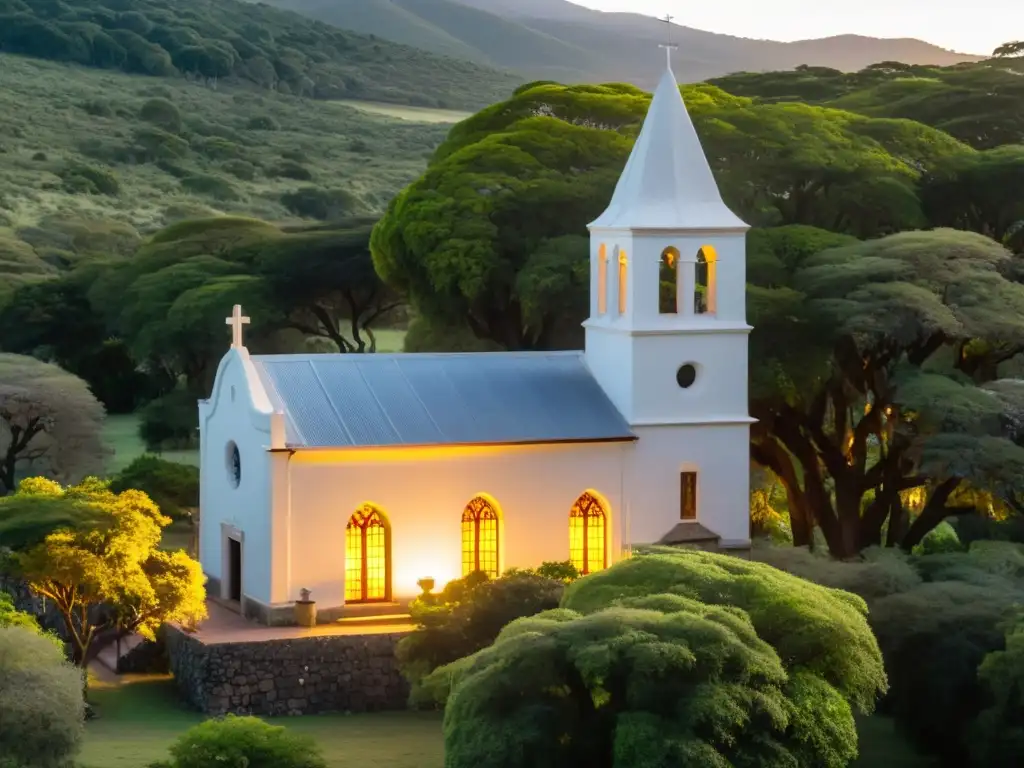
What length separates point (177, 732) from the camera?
113 ft

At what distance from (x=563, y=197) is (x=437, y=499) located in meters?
16.0

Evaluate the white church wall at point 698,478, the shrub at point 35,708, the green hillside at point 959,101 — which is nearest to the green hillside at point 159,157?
the green hillside at point 959,101

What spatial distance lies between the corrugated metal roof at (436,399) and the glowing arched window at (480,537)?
140cm

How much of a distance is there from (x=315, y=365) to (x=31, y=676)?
11.8 metres

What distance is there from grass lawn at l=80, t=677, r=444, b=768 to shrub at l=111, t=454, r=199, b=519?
12726 millimetres

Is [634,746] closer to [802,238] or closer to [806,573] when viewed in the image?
[806,573]

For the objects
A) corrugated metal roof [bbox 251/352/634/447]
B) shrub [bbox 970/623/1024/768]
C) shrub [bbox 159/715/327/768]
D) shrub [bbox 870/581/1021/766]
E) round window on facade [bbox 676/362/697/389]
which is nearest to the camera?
shrub [bbox 159/715/327/768]

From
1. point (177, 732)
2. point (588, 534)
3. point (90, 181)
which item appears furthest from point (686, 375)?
point (90, 181)

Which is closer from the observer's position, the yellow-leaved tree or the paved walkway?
the yellow-leaved tree

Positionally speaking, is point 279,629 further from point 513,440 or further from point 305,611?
point 513,440

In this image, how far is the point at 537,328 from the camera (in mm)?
55281

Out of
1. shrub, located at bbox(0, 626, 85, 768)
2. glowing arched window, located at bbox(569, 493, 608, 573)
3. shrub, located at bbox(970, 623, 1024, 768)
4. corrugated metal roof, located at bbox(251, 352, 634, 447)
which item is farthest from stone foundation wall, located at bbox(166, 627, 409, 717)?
shrub, located at bbox(970, 623, 1024, 768)

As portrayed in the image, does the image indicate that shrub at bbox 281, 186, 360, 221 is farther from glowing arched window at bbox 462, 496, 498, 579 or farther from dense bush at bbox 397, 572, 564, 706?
dense bush at bbox 397, 572, 564, 706

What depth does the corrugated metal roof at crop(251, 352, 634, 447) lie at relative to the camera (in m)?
38.5
